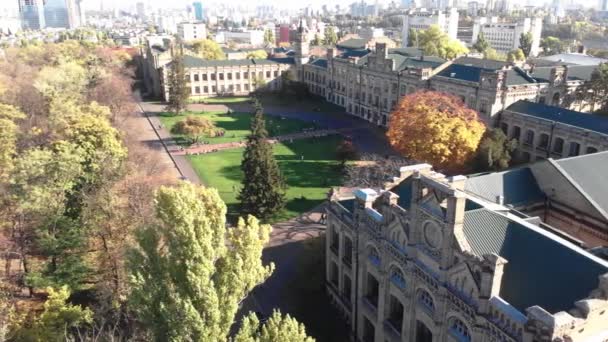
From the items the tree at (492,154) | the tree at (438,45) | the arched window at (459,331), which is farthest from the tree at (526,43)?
the arched window at (459,331)

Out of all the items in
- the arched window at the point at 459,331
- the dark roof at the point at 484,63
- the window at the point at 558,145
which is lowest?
the arched window at the point at 459,331

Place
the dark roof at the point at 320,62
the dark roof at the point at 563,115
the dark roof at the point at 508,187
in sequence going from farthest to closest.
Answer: the dark roof at the point at 320,62, the dark roof at the point at 563,115, the dark roof at the point at 508,187

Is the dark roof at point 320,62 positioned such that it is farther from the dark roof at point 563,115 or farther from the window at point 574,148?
the window at point 574,148

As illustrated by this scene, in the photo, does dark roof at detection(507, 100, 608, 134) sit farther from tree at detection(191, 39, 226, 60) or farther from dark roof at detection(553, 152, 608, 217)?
tree at detection(191, 39, 226, 60)

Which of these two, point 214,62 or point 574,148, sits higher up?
point 214,62

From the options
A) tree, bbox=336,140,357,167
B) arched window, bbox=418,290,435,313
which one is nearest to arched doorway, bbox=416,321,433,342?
arched window, bbox=418,290,435,313

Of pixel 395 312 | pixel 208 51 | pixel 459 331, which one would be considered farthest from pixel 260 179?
pixel 208 51

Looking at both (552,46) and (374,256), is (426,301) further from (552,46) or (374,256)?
(552,46)
